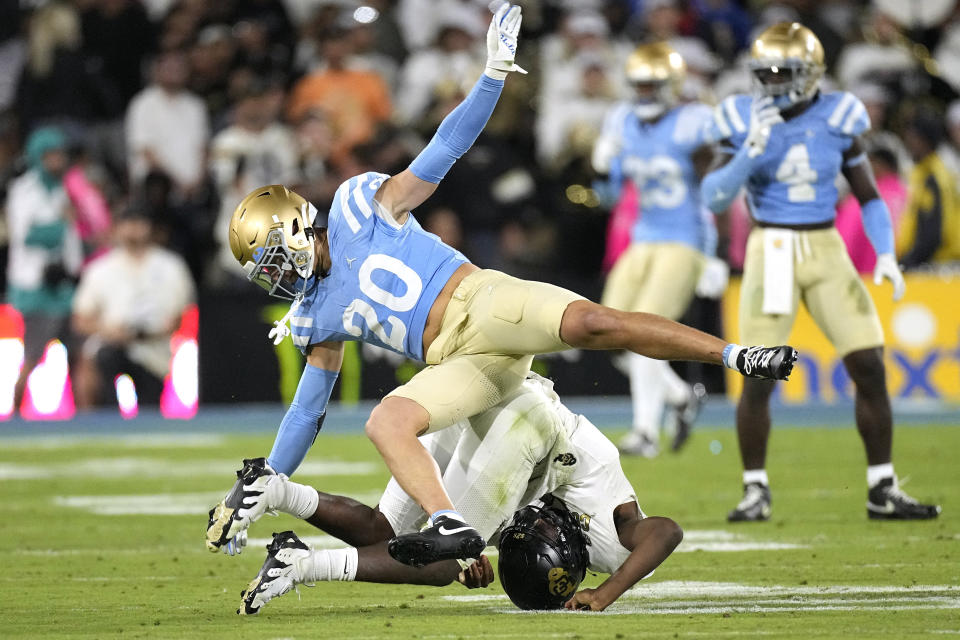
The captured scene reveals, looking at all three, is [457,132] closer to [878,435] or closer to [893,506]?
[878,435]

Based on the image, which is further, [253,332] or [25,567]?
[253,332]

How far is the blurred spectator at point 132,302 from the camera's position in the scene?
12.1m

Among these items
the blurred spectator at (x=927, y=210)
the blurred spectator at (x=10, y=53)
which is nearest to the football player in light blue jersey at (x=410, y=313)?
the blurred spectator at (x=927, y=210)

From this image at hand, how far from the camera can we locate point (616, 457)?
4832mm

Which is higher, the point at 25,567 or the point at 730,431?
the point at 25,567

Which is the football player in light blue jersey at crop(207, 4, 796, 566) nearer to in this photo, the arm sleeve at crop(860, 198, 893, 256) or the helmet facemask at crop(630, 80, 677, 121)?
the arm sleeve at crop(860, 198, 893, 256)

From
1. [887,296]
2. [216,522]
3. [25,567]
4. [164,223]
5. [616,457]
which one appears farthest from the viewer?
[164,223]

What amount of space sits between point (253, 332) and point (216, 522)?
7769mm

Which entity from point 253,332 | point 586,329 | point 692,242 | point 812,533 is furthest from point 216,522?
point 253,332

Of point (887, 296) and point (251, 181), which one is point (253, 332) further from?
point (887, 296)

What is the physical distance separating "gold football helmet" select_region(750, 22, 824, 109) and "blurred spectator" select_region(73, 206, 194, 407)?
21.5 feet

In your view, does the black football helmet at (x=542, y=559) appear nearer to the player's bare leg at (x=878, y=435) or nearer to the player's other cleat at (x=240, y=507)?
the player's other cleat at (x=240, y=507)

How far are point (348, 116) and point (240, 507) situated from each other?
335 inches

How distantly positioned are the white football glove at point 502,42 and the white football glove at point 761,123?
177 cm
